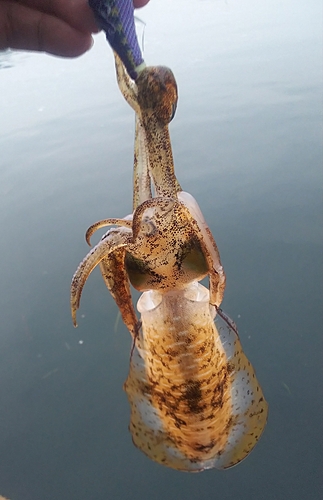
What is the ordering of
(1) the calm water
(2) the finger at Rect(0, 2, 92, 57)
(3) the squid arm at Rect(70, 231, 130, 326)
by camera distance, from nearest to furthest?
(3) the squid arm at Rect(70, 231, 130, 326) → (2) the finger at Rect(0, 2, 92, 57) → (1) the calm water

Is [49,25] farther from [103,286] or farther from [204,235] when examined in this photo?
[103,286]

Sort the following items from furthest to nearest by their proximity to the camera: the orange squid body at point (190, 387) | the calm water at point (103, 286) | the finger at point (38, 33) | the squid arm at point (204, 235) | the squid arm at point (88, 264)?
1. the calm water at point (103, 286)
2. the finger at point (38, 33)
3. the orange squid body at point (190, 387)
4. the squid arm at point (204, 235)
5. the squid arm at point (88, 264)

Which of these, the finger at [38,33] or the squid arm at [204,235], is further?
the finger at [38,33]

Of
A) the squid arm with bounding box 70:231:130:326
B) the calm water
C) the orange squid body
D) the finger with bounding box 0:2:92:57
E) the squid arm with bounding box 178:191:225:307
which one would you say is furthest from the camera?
the calm water

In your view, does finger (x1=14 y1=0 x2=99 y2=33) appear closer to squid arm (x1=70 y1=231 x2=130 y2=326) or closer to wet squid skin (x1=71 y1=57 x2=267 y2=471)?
wet squid skin (x1=71 y1=57 x2=267 y2=471)

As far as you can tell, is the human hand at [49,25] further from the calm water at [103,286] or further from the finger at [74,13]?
the calm water at [103,286]

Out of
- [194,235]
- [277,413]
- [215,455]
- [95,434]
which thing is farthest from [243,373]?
[95,434]

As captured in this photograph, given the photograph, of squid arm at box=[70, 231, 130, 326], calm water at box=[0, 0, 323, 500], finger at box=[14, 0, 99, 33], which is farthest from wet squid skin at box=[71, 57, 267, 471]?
calm water at box=[0, 0, 323, 500]

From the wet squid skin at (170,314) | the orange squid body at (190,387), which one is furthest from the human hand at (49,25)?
the orange squid body at (190,387)
